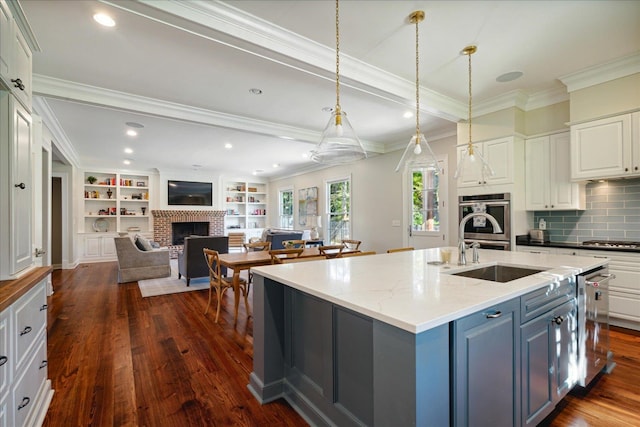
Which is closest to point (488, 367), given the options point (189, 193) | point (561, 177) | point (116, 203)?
point (561, 177)

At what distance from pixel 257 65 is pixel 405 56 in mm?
1454

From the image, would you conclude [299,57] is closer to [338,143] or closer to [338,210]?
[338,143]

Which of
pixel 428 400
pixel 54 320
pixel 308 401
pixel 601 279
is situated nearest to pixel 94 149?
pixel 54 320

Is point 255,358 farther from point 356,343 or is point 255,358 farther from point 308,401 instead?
point 356,343

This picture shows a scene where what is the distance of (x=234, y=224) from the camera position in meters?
10.8

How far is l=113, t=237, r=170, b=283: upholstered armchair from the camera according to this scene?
5.43 m

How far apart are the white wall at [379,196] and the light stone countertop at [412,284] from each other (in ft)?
9.61

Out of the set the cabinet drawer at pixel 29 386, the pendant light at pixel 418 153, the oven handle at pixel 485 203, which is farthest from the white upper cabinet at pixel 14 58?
the oven handle at pixel 485 203

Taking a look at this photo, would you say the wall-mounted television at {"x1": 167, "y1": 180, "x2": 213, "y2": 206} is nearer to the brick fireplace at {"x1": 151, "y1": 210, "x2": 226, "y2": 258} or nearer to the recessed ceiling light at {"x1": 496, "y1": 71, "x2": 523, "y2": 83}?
the brick fireplace at {"x1": 151, "y1": 210, "x2": 226, "y2": 258}

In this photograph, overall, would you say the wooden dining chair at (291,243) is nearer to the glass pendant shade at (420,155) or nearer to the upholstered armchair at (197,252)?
the upholstered armchair at (197,252)

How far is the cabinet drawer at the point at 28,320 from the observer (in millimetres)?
1495

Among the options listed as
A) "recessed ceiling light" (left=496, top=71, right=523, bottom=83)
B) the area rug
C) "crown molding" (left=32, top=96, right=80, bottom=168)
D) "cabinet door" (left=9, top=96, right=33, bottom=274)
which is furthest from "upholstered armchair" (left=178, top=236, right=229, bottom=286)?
"recessed ceiling light" (left=496, top=71, right=523, bottom=83)

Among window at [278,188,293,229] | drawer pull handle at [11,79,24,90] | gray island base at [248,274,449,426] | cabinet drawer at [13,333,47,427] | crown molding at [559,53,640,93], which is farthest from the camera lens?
window at [278,188,293,229]

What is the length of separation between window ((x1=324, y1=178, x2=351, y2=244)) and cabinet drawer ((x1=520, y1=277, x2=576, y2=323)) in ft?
17.8
